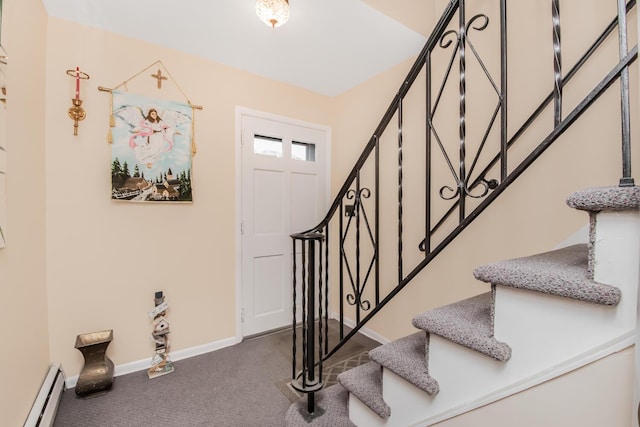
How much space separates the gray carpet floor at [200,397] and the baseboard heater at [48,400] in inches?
3.1

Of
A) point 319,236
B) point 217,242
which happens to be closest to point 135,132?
point 217,242

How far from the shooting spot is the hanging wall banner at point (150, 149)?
196cm

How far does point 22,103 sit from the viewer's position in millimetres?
1414

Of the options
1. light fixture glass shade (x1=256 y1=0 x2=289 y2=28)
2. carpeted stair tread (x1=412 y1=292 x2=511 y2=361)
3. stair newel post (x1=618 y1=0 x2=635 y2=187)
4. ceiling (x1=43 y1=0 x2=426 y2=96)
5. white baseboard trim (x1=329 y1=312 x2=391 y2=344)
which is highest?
ceiling (x1=43 y1=0 x2=426 y2=96)

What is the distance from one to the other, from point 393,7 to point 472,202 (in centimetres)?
138

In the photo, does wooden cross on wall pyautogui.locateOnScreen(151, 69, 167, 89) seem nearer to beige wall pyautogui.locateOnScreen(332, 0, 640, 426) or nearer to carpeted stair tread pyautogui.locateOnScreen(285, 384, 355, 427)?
beige wall pyautogui.locateOnScreen(332, 0, 640, 426)

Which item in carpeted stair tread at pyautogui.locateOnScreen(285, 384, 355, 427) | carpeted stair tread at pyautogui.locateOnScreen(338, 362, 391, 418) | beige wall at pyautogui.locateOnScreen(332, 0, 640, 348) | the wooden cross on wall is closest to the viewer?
carpeted stair tread at pyautogui.locateOnScreen(338, 362, 391, 418)

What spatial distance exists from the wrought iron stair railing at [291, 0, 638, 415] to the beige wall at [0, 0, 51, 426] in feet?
4.25

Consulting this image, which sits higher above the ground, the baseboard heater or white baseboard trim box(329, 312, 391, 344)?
the baseboard heater

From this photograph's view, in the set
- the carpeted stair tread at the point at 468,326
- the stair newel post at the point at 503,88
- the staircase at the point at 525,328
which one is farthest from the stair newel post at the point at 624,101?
the carpeted stair tread at the point at 468,326

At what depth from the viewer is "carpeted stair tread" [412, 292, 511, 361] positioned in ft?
2.57

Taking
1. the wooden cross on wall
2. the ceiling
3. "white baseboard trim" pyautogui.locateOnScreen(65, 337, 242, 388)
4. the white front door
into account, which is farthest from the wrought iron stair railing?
the wooden cross on wall

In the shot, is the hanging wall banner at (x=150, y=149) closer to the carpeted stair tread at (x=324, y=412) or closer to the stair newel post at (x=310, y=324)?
the stair newel post at (x=310, y=324)

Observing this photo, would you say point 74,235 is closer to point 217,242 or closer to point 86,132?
point 86,132
